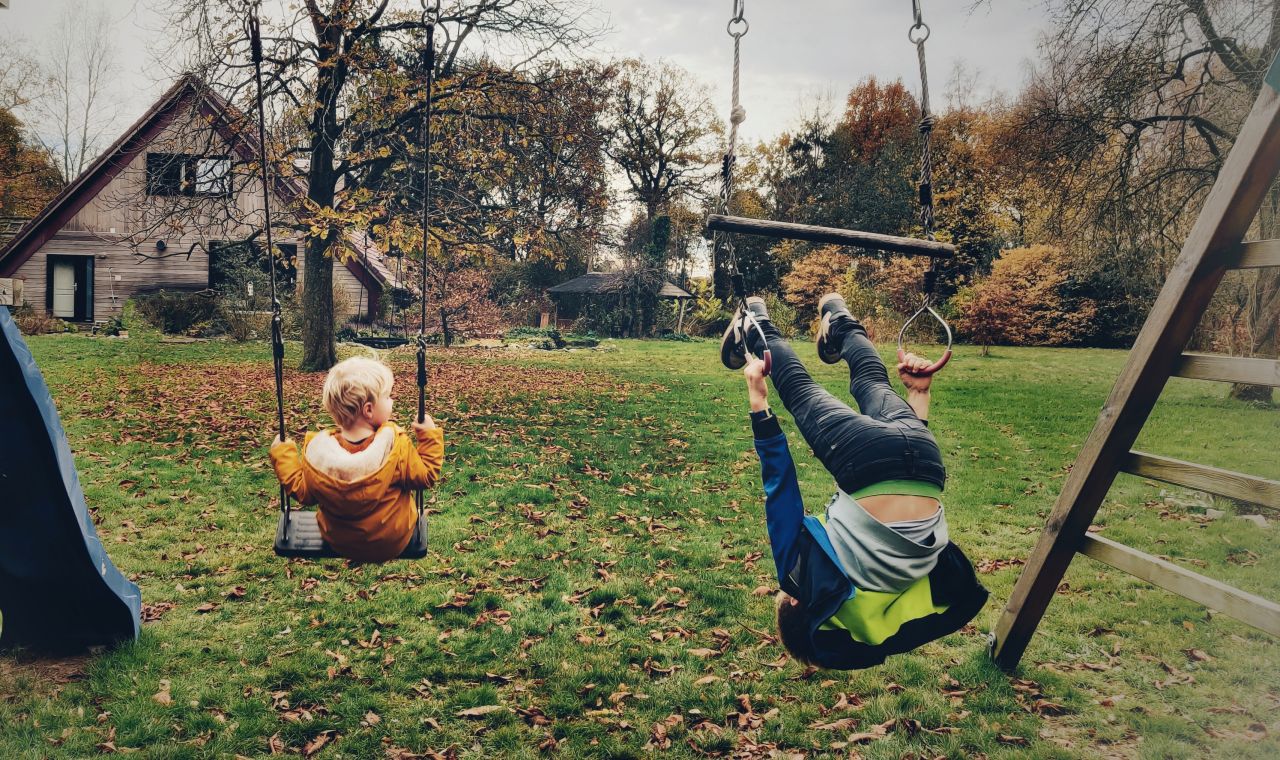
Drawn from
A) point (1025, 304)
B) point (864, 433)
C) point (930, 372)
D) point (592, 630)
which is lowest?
point (592, 630)

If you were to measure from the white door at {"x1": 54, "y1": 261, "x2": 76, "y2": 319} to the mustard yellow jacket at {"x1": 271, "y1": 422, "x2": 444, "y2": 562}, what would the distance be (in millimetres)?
17129

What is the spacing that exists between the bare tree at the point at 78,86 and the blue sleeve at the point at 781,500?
11.4 meters

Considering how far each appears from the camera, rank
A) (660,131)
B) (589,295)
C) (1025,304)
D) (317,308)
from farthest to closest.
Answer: (589,295)
(660,131)
(1025,304)
(317,308)

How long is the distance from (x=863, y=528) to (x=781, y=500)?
309 mm

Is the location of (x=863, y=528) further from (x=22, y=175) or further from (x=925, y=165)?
(x=22, y=175)

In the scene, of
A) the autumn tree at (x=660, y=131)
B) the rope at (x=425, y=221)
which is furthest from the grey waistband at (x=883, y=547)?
the autumn tree at (x=660, y=131)

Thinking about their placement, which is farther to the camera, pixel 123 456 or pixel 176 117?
pixel 176 117

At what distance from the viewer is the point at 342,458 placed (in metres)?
3.04

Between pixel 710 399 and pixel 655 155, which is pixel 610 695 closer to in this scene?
pixel 710 399

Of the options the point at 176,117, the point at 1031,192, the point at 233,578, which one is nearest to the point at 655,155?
the point at 1031,192

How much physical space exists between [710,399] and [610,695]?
354 inches

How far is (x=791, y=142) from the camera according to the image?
52.2ft

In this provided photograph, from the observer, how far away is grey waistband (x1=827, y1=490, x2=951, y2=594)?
8.43ft

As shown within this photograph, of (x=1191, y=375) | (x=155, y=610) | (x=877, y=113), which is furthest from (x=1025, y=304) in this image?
(x=155, y=610)
